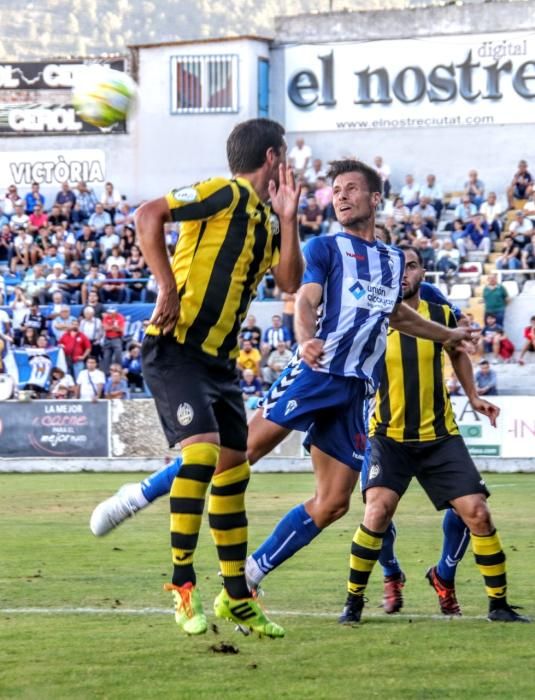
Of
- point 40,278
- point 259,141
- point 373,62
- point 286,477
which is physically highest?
point 373,62

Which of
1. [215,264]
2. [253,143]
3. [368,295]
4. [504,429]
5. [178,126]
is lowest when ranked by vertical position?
[504,429]

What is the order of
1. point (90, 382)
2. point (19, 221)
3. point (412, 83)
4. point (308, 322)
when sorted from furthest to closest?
point (412, 83)
point (19, 221)
point (90, 382)
point (308, 322)

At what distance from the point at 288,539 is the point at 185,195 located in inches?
89.1

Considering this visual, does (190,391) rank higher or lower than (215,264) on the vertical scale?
lower

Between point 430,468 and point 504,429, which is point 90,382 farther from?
point 430,468

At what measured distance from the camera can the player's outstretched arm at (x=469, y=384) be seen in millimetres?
9094

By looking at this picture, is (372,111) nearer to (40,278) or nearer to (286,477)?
(40,278)

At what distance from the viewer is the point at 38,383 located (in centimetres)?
2761

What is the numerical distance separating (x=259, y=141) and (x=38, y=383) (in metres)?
20.6

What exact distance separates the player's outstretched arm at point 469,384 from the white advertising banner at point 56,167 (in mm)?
32962

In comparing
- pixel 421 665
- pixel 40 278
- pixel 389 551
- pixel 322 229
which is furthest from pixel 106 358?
pixel 421 665

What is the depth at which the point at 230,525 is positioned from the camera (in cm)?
748

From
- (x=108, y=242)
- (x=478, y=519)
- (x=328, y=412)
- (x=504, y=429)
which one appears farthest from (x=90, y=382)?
(x=328, y=412)

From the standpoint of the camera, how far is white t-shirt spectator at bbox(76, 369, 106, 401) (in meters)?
27.1
